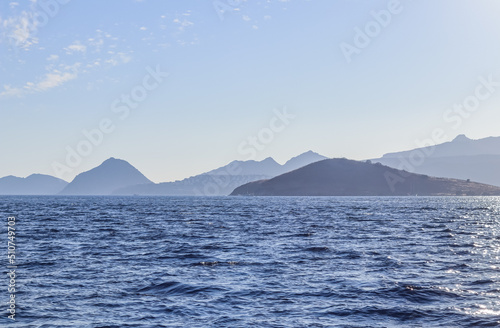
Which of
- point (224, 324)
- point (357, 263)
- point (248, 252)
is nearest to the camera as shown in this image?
point (224, 324)

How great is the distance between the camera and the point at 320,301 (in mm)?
21453

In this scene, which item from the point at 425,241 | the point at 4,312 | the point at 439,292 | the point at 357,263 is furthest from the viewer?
the point at 425,241

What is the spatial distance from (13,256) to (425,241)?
3770 centimetres

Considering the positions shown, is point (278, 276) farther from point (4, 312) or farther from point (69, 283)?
point (4, 312)

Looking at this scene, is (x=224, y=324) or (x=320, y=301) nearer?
(x=224, y=324)

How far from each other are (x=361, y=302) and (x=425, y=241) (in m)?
28.0

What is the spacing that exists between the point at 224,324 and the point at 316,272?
11.9 m

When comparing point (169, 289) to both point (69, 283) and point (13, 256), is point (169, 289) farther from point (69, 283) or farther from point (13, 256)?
point (13, 256)

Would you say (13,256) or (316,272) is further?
(13,256)

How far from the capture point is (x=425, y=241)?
4628 cm

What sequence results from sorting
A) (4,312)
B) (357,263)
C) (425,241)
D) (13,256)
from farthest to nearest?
(425,241) → (13,256) → (357,263) → (4,312)

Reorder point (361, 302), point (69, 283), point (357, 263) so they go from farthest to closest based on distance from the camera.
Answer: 1. point (357, 263)
2. point (69, 283)
3. point (361, 302)

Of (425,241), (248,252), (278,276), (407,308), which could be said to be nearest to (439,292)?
(407,308)

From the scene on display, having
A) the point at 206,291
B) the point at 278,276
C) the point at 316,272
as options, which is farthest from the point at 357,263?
the point at 206,291
